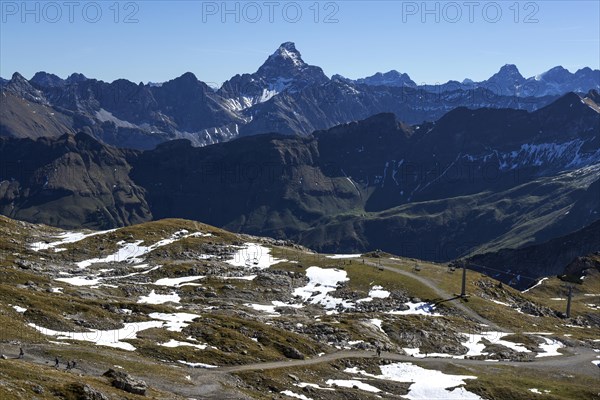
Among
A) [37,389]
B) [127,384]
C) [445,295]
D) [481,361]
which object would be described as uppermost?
[37,389]

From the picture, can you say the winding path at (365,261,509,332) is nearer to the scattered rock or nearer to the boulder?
the boulder

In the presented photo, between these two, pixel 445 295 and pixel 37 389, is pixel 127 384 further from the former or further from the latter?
pixel 445 295

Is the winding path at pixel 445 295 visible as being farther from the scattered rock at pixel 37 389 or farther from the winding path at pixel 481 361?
the scattered rock at pixel 37 389

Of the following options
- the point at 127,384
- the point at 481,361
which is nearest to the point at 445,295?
the point at 481,361

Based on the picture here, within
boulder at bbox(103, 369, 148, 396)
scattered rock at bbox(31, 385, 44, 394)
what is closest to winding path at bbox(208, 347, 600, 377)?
boulder at bbox(103, 369, 148, 396)

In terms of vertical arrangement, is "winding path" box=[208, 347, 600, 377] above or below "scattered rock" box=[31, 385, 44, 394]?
below

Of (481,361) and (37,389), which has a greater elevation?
(37,389)

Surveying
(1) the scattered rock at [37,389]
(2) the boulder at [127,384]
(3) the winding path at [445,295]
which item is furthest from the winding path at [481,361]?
(1) the scattered rock at [37,389]

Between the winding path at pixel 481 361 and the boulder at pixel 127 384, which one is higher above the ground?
the boulder at pixel 127 384

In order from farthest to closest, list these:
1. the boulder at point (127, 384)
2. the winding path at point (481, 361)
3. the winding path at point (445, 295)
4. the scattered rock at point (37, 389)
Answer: the winding path at point (445, 295), the winding path at point (481, 361), the boulder at point (127, 384), the scattered rock at point (37, 389)

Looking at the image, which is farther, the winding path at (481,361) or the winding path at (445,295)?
the winding path at (445,295)

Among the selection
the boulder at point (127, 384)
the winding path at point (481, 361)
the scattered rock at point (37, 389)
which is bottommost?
the winding path at point (481, 361)

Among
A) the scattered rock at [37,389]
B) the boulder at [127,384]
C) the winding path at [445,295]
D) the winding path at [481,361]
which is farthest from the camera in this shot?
the winding path at [445,295]

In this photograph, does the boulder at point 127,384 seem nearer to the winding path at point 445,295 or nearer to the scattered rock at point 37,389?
the scattered rock at point 37,389
